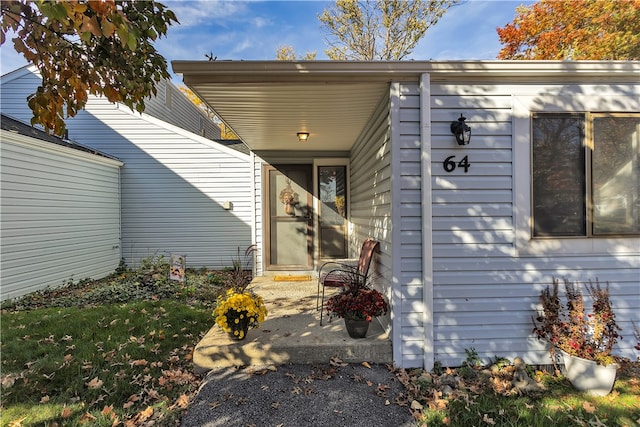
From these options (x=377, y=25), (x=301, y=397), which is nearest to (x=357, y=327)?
(x=301, y=397)

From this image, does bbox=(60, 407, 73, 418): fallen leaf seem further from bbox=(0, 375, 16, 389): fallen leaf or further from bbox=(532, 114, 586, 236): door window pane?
bbox=(532, 114, 586, 236): door window pane

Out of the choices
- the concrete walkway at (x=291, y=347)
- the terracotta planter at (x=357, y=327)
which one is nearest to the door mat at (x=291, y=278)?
the concrete walkway at (x=291, y=347)

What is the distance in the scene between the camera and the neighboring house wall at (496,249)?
291 centimetres

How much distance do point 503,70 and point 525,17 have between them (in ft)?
42.3

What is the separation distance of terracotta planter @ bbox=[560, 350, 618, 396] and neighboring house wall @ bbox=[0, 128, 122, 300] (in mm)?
7666

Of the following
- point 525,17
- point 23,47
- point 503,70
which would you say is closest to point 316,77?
point 503,70

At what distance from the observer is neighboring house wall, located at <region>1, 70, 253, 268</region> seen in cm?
788

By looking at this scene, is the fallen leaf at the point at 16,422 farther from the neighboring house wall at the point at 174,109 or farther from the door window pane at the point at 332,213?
the neighboring house wall at the point at 174,109

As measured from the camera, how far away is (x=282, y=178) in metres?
6.02

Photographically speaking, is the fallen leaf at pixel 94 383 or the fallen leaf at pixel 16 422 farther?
the fallen leaf at pixel 94 383

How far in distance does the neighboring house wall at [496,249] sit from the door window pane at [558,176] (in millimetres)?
133

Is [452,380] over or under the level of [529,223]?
under

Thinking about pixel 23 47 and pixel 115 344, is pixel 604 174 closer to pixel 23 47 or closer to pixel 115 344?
pixel 23 47

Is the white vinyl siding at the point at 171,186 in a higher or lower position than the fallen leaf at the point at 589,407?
higher
